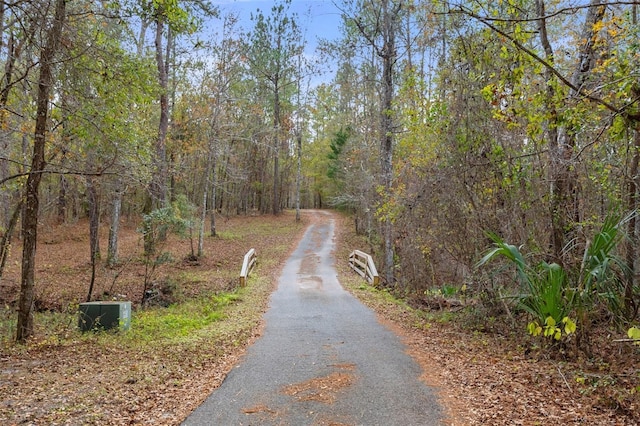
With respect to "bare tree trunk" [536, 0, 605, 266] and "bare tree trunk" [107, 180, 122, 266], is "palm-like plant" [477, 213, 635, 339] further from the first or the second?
"bare tree trunk" [107, 180, 122, 266]

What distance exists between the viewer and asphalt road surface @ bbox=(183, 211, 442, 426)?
165 inches

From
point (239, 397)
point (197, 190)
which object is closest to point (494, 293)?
point (239, 397)

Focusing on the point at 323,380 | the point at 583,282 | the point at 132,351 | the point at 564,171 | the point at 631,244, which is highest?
the point at 564,171

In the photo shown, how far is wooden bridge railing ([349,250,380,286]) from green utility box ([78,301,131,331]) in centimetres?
727

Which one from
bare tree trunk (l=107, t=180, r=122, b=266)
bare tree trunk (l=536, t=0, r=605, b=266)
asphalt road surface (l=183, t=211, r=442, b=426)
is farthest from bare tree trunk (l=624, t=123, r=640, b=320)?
bare tree trunk (l=107, t=180, r=122, b=266)

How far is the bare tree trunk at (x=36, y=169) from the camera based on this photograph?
6465 mm

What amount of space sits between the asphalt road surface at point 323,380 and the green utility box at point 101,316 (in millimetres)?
2684

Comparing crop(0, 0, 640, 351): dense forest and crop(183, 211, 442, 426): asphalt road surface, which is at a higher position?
crop(0, 0, 640, 351): dense forest

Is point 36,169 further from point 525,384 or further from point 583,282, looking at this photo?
point 583,282

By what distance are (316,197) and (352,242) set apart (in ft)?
118

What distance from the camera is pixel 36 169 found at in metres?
6.77

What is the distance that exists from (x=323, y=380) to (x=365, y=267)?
958 cm

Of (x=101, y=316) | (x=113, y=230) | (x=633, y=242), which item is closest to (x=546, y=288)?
(x=633, y=242)

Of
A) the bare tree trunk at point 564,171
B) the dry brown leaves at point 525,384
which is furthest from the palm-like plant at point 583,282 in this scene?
the bare tree trunk at point 564,171
